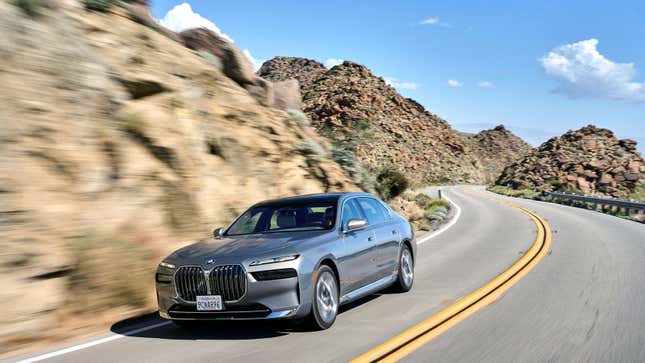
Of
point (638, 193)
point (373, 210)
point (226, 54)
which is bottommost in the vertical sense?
point (638, 193)

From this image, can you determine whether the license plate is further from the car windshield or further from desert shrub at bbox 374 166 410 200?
desert shrub at bbox 374 166 410 200

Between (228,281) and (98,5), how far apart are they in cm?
1059

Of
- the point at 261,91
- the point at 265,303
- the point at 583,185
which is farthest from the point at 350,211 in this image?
the point at 583,185

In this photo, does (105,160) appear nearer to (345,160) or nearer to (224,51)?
(224,51)

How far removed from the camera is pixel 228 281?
6.52 meters

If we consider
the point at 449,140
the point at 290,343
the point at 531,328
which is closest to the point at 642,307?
the point at 531,328

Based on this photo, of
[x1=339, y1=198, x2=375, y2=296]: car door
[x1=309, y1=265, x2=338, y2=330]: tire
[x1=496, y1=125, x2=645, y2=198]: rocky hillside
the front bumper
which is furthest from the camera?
[x1=496, y1=125, x2=645, y2=198]: rocky hillside

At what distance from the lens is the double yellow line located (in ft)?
19.7

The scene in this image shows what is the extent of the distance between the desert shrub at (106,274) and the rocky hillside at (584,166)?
5401 cm

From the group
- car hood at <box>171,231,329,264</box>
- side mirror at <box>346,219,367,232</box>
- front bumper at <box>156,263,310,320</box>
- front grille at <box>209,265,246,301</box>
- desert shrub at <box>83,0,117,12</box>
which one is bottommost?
front bumper at <box>156,263,310,320</box>

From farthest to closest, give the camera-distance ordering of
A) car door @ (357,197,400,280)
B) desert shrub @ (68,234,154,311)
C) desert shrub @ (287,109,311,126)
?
desert shrub @ (287,109,311,126), car door @ (357,197,400,280), desert shrub @ (68,234,154,311)

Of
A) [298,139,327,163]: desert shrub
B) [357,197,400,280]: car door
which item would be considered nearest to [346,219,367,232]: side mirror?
[357,197,400,280]: car door

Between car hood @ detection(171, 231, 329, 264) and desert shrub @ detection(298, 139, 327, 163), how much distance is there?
35.0ft

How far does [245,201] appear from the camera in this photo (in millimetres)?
14070
